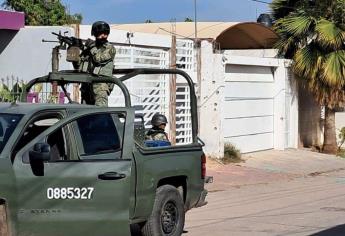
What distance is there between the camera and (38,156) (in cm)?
613

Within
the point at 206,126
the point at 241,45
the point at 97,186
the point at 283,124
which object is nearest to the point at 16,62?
the point at 206,126

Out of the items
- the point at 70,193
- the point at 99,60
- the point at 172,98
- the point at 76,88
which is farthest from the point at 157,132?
the point at 172,98

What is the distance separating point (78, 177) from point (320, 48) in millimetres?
16597

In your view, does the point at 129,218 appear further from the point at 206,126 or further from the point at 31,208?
the point at 206,126

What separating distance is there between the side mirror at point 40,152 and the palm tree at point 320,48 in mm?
16473

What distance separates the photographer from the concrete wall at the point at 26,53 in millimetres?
14320

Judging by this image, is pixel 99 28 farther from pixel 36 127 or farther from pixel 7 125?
pixel 7 125

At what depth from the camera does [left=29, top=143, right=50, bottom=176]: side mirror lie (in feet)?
20.1

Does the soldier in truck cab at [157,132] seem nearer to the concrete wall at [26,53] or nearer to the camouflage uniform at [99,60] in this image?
the camouflage uniform at [99,60]

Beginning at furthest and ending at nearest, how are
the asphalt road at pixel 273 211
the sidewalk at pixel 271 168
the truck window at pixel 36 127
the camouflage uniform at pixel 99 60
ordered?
the sidewalk at pixel 271 168 → the asphalt road at pixel 273 211 → the camouflage uniform at pixel 99 60 → the truck window at pixel 36 127

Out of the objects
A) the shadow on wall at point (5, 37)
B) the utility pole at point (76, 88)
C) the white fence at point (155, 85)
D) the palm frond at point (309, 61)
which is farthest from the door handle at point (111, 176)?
the palm frond at point (309, 61)

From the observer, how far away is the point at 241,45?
28.4 meters

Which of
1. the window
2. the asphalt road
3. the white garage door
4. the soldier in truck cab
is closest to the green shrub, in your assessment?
the white garage door

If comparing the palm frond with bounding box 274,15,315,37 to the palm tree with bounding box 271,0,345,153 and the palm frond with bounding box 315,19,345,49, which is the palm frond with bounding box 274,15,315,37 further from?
the palm frond with bounding box 315,19,345,49
